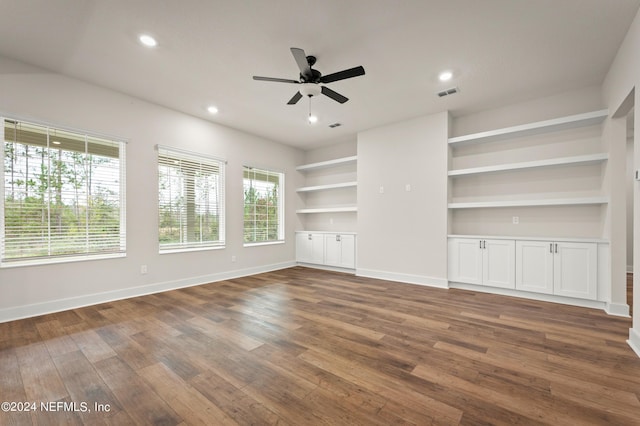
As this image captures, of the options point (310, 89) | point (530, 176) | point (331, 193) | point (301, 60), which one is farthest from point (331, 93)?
→ point (331, 193)

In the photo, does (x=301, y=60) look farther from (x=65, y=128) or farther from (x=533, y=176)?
(x=533, y=176)

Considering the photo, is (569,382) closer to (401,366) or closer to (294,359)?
(401,366)

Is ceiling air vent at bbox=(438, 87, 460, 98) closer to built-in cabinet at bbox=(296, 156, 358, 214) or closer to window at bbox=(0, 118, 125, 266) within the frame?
built-in cabinet at bbox=(296, 156, 358, 214)

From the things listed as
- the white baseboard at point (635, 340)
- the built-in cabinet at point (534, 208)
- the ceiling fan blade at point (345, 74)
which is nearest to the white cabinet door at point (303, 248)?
the built-in cabinet at point (534, 208)

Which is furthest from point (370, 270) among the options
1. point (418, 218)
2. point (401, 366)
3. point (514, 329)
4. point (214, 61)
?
point (214, 61)

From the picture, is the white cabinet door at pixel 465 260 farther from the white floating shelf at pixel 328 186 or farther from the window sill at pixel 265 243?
the window sill at pixel 265 243

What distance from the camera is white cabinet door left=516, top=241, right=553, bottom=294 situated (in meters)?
3.80

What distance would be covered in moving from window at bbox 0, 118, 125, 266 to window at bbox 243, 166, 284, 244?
2.31m

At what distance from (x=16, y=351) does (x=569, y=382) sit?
14.7 ft

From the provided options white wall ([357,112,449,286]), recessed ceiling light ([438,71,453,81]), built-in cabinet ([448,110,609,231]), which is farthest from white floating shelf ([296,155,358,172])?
recessed ceiling light ([438,71,453,81])

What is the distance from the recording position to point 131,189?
13.6ft

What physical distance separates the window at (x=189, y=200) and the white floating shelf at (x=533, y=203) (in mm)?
4313

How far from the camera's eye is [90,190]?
3.77 m

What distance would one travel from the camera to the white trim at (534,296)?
11.8 ft
